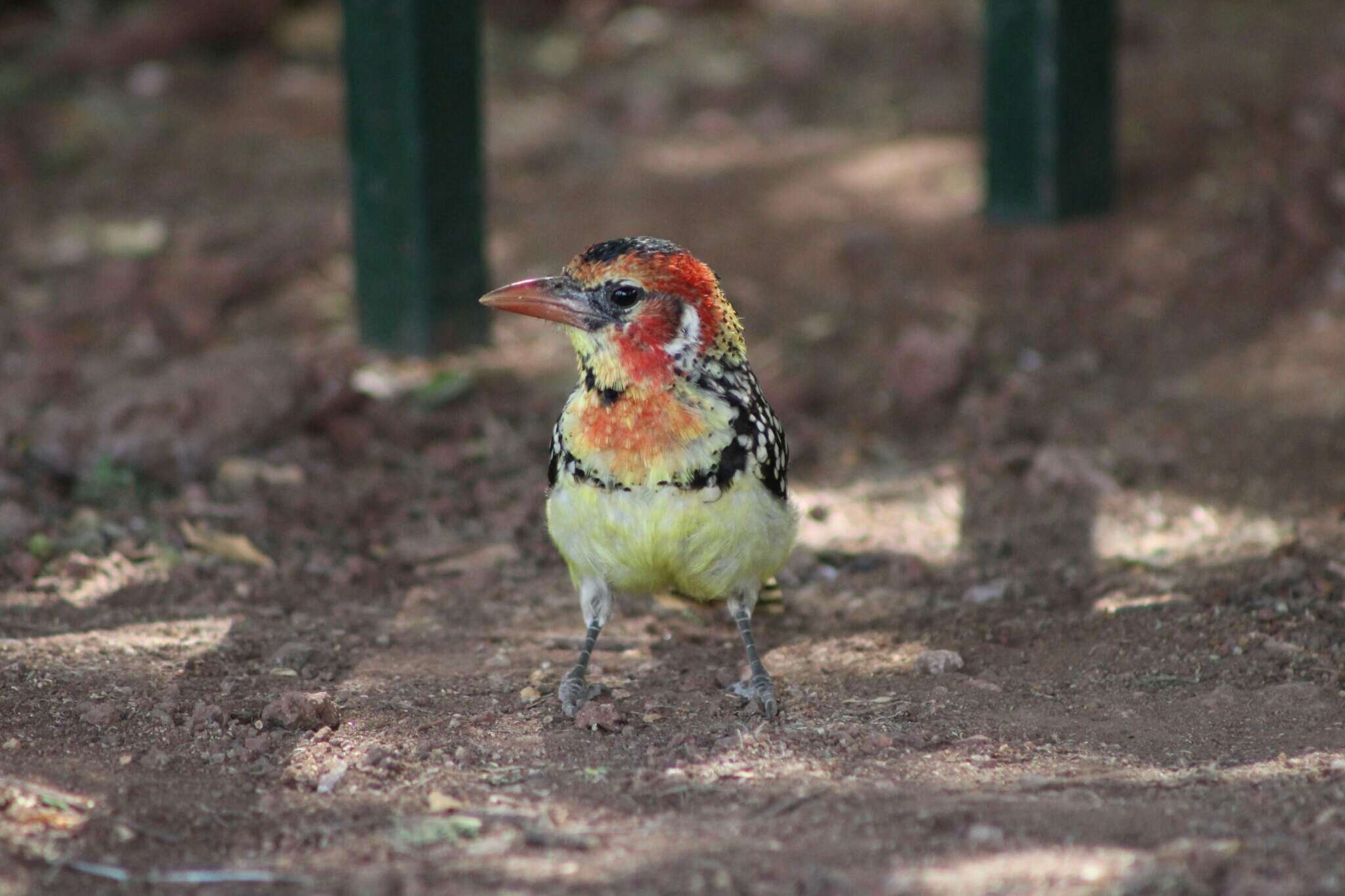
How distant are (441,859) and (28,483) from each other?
9.82ft

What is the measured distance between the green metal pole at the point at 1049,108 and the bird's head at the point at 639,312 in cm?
379

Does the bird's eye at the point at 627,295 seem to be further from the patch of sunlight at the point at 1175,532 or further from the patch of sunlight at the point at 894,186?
the patch of sunlight at the point at 894,186

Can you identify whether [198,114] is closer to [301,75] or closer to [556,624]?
[301,75]

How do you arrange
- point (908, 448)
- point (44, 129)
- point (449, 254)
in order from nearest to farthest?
point (908, 448), point (449, 254), point (44, 129)

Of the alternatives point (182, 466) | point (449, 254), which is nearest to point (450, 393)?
point (449, 254)

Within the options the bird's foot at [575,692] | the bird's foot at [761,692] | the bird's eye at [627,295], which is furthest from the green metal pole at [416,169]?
the bird's foot at [761,692]

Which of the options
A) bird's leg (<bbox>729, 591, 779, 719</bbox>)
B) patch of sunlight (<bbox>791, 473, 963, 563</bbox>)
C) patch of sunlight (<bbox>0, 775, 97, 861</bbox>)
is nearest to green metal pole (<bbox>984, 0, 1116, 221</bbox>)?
patch of sunlight (<bbox>791, 473, 963, 563</bbox>)

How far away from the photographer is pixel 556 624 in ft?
15.4

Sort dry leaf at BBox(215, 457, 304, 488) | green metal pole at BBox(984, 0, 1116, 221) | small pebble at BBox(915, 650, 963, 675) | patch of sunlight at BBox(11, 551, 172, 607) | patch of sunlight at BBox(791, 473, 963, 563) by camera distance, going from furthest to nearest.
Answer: green metal pole at BBox(984, 0, 1116, 221), dry leaf at BBox(215, 457, 304, 488), patch of sunlight at BBox(791, 473, 963, 563), patch of sunlight at BBox(11, 551, 172, 607), small pebble at BBox(915, 650, 963, 675)

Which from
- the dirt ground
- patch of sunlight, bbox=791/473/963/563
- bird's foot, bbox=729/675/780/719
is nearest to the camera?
the dirt ground

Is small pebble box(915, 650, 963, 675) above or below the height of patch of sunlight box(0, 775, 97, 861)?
below

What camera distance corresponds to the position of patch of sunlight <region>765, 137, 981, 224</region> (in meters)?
7.67

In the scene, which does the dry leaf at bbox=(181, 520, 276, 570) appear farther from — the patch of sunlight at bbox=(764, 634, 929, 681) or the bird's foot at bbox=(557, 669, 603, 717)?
the patch of sunlight at bbox=(764, 634, 929, 681)

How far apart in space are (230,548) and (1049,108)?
14.9ft
